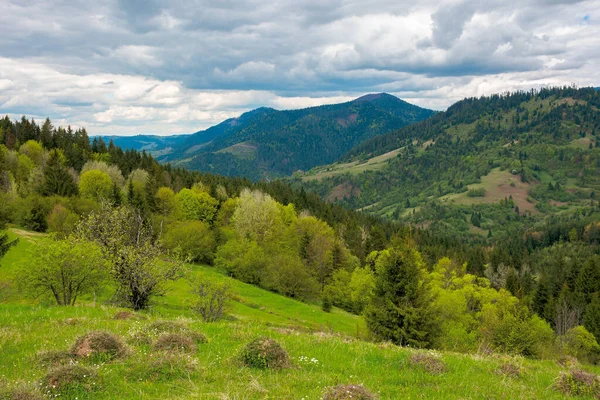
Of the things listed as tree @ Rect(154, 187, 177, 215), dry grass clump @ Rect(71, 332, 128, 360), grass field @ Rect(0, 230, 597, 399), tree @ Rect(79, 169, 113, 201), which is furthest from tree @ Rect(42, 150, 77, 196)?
dry grass clump @ Rect(71, 332, 128, 360)

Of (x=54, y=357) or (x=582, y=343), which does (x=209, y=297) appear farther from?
(x=582, y=343)

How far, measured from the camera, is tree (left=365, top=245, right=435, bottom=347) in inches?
1391

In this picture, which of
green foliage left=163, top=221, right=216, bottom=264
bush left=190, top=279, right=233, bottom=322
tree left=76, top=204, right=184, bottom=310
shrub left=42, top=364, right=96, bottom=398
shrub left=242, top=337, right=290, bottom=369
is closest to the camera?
shrub left=42, top=364, right=96, bottom=398

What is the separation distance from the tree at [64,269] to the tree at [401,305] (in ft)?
80.7

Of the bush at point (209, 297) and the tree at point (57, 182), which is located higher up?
the tree at point (57, 182)

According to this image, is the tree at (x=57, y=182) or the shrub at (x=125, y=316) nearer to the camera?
the shrub at (x=125, y=316)

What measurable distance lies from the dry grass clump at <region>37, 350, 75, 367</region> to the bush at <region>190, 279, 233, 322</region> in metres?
27.5

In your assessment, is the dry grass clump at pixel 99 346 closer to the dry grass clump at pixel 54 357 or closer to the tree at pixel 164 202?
the dry grass clump at pixel 54 357

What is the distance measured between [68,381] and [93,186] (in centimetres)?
9069

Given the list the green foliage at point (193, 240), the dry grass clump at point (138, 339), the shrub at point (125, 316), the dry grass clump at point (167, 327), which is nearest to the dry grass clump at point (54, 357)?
the dry grass clump at point (138, 339)

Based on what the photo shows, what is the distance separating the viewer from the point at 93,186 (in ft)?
293

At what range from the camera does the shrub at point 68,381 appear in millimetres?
9023

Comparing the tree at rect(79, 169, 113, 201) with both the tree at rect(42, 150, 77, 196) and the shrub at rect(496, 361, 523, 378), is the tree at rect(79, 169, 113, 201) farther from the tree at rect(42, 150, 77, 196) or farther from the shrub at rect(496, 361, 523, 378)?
the shrub at rect(496, 361, 523, 378)

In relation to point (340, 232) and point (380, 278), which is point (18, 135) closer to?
point (340, 232)
